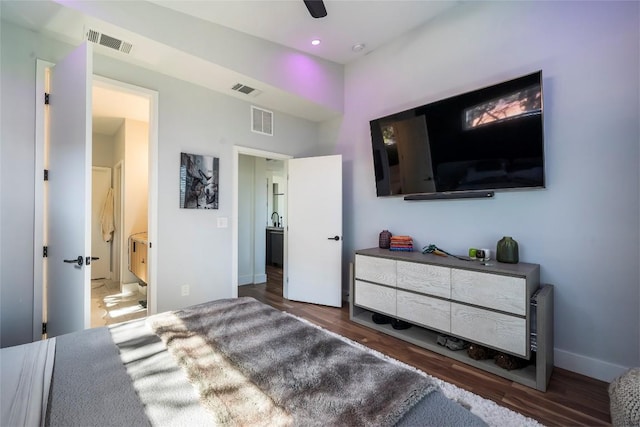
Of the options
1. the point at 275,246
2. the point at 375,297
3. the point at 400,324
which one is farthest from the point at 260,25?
the point at 275,246

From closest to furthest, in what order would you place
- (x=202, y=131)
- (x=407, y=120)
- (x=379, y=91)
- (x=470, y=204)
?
(x=470, y=204) < (x=407, y=120) < (x=202, y=131) < (x=379, y=91)

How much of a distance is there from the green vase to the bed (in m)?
1.77

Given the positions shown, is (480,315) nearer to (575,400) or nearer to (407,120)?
(575,400)

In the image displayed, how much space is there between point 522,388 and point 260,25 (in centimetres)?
381

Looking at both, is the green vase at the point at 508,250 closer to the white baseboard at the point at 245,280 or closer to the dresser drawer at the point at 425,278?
the dresser drawer at the point at 425,278

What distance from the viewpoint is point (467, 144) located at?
2521 millimetres

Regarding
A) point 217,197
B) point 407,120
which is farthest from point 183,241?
point 407,120

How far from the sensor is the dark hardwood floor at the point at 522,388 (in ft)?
5.43

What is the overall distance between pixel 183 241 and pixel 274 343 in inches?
87.4

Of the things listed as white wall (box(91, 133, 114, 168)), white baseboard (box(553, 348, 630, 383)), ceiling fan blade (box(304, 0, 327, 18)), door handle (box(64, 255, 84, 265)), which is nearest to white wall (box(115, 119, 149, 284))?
white wall (box(91, 133, 114, 168))

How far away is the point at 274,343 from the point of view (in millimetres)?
1234

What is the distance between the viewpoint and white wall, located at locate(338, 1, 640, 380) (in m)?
1.94

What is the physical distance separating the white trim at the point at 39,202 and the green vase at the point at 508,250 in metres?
3.79

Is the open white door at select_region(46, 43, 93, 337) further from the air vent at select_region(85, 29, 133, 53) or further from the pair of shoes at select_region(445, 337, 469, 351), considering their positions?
the pair of shoes at select_region(445, 337, 469, 351)
